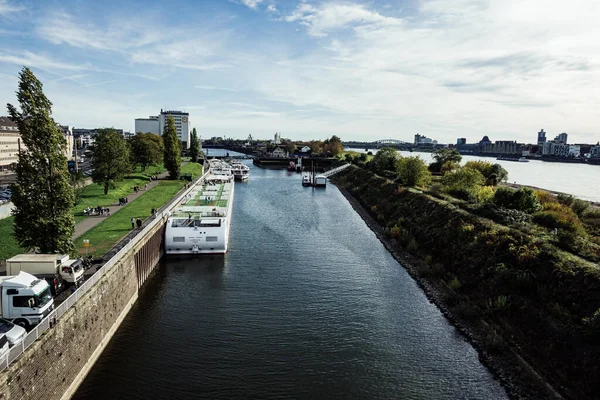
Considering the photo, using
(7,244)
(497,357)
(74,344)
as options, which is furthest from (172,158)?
(497,357)

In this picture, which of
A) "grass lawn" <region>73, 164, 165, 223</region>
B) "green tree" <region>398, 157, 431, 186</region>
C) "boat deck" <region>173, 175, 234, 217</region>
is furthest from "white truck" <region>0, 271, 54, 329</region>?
"green tree" <region>398, 157, 431, 186</region>

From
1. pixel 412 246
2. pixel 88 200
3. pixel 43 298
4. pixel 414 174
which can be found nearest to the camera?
pixel 43 298

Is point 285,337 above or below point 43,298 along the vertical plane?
below

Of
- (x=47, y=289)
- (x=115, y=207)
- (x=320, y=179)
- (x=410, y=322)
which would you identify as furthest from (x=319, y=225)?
(x=320, y=179)

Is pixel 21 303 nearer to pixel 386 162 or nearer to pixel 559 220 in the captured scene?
pixel 559 220

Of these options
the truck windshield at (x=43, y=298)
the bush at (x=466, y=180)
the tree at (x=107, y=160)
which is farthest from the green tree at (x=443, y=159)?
the truck windshield at (x=43, y=298)

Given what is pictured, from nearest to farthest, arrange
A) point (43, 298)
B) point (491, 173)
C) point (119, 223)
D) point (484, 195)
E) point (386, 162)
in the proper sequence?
1. point (43, 298)
2. point (119, 223)
3. point (484, 195)
4. point (491, 173)
5. point (386, 162)

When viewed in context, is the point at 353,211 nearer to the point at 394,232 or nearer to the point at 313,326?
the point at 394,232
